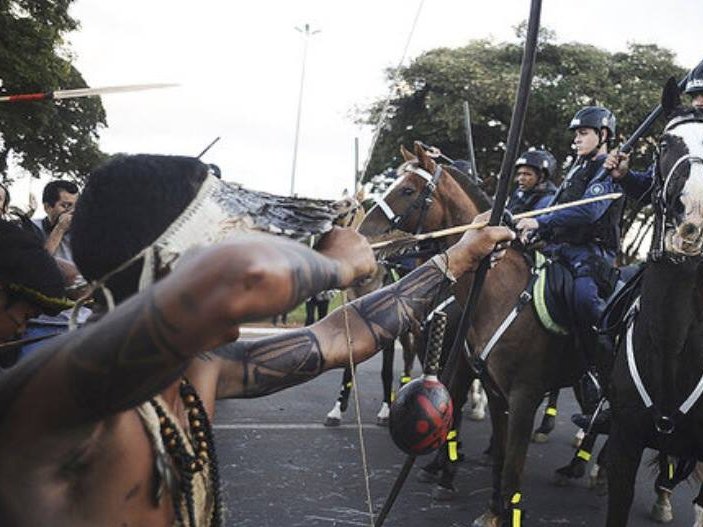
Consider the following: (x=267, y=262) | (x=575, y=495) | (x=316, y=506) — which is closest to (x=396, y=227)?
(x=316, y=506)

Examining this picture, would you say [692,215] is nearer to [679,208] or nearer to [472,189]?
[679,208]

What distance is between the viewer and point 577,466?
584 centimetres

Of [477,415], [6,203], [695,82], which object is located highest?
[695,82]

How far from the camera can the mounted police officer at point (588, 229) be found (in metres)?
4.99

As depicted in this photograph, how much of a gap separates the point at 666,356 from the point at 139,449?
304 cm

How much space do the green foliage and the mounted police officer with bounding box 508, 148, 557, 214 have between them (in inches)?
633

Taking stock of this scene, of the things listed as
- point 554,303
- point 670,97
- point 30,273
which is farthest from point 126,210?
point 554,303

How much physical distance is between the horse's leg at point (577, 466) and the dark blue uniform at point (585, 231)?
1.37 meters

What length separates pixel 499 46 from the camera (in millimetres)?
25422

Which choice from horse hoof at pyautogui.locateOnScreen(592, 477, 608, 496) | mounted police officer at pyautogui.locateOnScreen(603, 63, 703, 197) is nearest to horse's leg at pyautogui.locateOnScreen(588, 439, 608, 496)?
horse hoof at pyautogui.locateOnScreen(592, 477, 608, 496)

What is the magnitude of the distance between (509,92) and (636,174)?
1894cm

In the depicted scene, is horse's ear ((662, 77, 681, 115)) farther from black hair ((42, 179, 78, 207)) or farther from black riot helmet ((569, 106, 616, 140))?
black hair ((42, 179, 78, 207))

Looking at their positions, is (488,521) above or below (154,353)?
below

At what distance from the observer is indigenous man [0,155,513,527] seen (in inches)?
41.1
